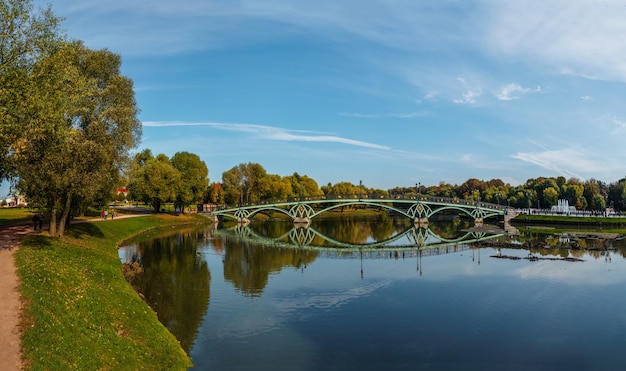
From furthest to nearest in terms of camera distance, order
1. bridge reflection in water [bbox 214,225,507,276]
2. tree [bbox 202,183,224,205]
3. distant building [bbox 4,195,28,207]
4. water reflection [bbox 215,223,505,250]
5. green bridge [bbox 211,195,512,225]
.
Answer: tree [bbox 202,183,224,205] < green bridge [bbox 211,195,512,225] < distant building [bbox 4,195,28,207] < water reflection [bbox 215,223,505,250] < bridge reflection in water [bbox 214,225,507,276]

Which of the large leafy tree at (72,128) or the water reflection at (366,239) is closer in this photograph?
the large leafy tree at (72,128)

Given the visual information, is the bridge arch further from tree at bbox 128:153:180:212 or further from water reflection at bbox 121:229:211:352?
water reflection at bbox 121:229:211:352

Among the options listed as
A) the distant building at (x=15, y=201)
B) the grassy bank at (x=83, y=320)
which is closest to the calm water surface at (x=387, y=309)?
the grassy bank at (x=83, y=320)

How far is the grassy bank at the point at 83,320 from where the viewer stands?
1423 centimetres

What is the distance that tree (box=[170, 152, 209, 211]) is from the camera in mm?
85438

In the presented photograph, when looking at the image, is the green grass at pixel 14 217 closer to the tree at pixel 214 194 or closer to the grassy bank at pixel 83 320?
the grassy bank at pixel 83 320

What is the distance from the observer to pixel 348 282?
35.4 m

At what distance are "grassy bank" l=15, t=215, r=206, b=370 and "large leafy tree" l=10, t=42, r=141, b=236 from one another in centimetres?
501

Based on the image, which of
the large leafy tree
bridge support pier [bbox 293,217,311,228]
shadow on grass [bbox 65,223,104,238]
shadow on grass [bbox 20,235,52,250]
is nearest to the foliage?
bridge support pier [bbox 293,217,311,228]

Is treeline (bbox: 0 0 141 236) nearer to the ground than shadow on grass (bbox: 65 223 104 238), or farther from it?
farther from it

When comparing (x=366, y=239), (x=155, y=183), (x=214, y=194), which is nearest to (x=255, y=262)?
(x=366, y=239)

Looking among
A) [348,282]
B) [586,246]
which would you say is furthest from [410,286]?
[586,246]

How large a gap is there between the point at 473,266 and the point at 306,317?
24.8 metres

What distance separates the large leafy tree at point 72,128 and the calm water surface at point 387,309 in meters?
8.96
